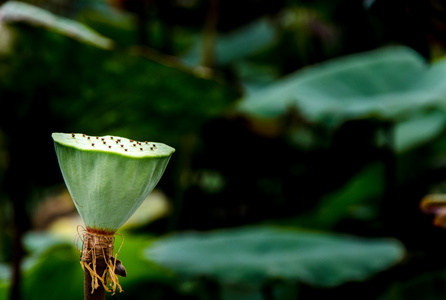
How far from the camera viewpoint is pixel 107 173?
164 millimetres

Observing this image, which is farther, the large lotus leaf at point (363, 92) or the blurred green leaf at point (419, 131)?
the blurred green leaf at point (419, 131)

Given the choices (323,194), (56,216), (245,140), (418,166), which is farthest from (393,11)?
(56,216)

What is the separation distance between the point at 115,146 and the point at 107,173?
0.03ft

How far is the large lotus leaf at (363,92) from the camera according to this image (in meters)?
0.74

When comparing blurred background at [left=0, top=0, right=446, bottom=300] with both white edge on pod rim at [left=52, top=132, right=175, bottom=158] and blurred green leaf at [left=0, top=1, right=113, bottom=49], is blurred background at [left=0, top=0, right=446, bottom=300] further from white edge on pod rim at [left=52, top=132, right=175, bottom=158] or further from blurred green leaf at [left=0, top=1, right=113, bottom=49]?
white edge on pod rim at [left=52, top=132, right=175, bottom=158]

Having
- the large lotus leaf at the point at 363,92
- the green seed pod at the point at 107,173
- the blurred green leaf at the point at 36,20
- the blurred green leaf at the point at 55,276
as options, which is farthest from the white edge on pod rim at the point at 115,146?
the large lotus leaf at the point at 363,92

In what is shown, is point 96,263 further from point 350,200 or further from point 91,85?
point 350,200

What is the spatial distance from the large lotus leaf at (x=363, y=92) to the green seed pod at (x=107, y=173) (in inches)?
23.7

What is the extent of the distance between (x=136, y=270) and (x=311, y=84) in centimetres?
46

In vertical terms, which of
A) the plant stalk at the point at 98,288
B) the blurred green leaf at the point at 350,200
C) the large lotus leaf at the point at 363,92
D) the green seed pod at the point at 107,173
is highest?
the large lotus leaf at the point at 363,92

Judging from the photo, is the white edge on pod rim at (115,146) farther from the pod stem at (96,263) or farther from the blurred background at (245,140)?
the blurred background at (245,140)

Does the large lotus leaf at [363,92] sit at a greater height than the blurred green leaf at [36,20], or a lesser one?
greater

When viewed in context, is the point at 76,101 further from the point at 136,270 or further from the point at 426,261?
the point at 426,261

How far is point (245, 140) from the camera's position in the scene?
1.46 metres
